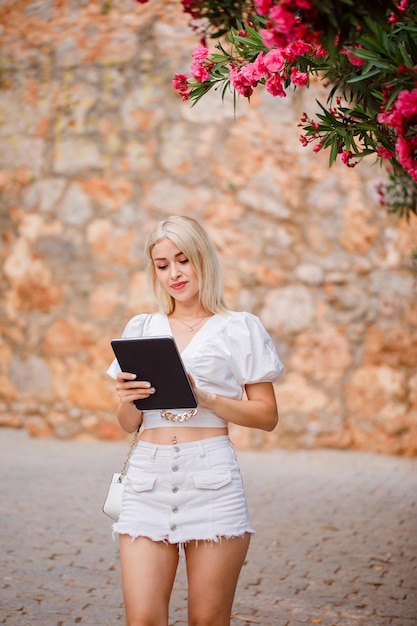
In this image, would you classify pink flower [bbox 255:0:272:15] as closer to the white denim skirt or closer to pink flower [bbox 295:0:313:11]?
pink flower [bbox 295:0:313:11]

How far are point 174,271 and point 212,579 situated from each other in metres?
1.10

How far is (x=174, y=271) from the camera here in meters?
3.26

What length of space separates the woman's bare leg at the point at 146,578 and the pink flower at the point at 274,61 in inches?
61.9

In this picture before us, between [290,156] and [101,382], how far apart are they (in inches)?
123

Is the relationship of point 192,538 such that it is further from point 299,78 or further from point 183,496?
point 299,78

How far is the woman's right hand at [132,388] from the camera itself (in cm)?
301

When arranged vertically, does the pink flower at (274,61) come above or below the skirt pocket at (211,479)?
above

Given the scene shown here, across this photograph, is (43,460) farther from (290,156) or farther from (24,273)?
(290,156)

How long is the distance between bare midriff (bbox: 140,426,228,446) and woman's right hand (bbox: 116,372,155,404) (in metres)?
0.16

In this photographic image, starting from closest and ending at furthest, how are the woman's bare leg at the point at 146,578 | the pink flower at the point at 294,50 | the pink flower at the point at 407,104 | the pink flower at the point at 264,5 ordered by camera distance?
the pink flower at the point at 264,5 < the pink flower at the point at 407,104 < the pink flower at the point at 294,50 < the woman's bare leg at the point at 146,578

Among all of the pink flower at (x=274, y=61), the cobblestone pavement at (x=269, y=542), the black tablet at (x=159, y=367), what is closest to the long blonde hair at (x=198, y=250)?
the black tablet at (x=159, y=367)

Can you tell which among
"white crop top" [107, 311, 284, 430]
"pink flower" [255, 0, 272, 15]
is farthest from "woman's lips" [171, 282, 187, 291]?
"pink flower" [255, 0, 272, 15]

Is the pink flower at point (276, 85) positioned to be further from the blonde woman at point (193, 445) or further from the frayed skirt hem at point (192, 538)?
the frayed skirt hem at point (192, 538)

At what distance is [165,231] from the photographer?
10.7ft
